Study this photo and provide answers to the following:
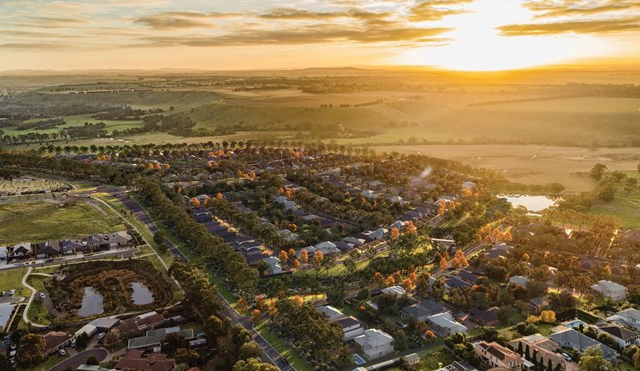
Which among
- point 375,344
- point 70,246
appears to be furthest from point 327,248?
point 70,246

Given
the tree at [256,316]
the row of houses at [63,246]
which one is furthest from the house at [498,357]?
Result: the row of houses at [63,246]

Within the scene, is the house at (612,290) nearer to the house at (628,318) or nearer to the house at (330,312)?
the house at (628,318)

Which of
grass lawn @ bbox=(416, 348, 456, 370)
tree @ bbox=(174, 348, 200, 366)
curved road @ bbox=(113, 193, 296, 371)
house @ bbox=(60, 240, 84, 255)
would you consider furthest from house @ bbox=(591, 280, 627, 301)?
house @ bbox=(60, 240, 84, 255)

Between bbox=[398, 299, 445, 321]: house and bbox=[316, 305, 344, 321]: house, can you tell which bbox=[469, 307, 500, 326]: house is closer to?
bbox=[398, 299, 445, 321]: house

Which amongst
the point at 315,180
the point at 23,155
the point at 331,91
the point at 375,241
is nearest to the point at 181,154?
the point at 23,155

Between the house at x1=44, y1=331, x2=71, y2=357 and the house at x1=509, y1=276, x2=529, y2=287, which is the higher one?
the house at x1=509, y1=276, x2=529, y2=287

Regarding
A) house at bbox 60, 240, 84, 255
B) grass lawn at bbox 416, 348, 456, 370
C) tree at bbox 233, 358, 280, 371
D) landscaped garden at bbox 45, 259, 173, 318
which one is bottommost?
grass lawn at bbox 416, 348, 456, 370

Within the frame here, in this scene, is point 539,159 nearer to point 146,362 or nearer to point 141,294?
point 141,294
